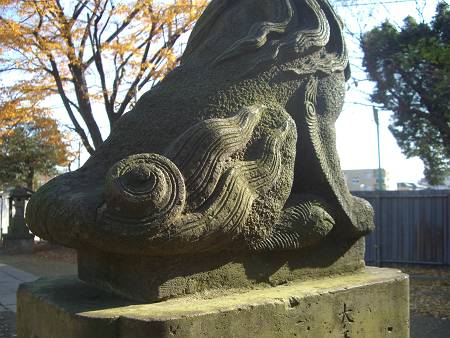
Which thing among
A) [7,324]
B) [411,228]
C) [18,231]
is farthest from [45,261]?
[411,228]

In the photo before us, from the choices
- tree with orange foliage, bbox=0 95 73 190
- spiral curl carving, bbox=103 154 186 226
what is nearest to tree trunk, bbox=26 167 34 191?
tree with orange foliage, bbox=0 95 73 190

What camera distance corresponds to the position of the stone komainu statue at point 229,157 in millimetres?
2180

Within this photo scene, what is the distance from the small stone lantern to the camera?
15.6 meters

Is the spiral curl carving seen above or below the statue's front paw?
above

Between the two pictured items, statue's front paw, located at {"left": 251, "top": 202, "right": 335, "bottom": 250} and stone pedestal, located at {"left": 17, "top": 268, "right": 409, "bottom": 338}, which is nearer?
stone pedestal, located at {"left": 17, "top": 268, "right": 409, "bottom": 338}

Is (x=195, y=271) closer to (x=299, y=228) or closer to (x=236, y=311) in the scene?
(x=236, y=311)

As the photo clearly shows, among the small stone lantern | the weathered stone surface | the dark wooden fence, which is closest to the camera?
the weathered stone surface

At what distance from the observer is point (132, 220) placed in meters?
2.14

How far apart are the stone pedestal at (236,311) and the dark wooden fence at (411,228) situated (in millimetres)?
8200

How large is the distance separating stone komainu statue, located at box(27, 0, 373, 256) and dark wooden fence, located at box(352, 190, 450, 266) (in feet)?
26.3

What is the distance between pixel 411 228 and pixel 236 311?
371 inches

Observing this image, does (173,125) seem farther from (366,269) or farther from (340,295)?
(366,269)

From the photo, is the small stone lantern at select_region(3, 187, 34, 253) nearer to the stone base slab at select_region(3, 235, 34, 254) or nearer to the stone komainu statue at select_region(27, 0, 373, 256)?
the stone base slab at select_region(3, 235, 34, 254)

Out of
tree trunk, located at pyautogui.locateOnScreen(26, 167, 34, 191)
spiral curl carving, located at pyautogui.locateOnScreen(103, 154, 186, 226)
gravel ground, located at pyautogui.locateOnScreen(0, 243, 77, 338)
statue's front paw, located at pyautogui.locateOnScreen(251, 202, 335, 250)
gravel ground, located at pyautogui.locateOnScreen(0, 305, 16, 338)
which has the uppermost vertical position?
tree trunk, located at pyautogui.locateOnScreen(26, 167, 34, 191)
